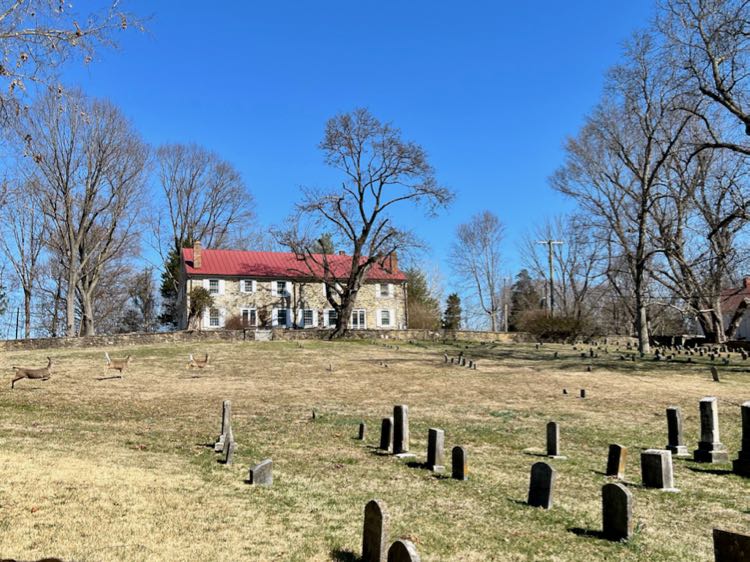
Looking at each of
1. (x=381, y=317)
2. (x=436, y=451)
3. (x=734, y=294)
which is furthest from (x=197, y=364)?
(x=381, y=317)

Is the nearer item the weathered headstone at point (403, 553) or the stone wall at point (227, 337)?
the weathered headstone at point (403, 553)

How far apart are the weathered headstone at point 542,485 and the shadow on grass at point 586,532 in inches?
30.1

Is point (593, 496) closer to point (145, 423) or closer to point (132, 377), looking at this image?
point (145, 423)

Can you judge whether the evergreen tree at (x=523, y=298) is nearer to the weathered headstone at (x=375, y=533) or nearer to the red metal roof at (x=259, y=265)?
the red metal roof at (x=259, y=265)

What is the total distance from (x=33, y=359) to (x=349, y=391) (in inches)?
655

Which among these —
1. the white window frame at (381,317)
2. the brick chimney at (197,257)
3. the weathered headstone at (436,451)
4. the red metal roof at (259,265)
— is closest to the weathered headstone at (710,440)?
the weathered headstone at (436,451)

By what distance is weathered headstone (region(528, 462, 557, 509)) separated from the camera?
7.55m

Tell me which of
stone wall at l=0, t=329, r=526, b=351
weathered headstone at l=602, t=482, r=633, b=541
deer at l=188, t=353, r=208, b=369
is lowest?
weathered headstone at l=602, t=482, r=633, b=541

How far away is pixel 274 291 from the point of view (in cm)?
5603

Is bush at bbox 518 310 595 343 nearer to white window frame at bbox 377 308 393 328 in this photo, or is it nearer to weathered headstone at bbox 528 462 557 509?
white window frame at bbox 377 308 393 328

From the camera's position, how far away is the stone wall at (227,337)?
113ft

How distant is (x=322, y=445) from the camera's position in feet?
38.6

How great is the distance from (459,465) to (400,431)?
203cm

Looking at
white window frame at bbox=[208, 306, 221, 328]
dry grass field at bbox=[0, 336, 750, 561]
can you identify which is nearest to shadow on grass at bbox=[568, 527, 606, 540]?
dry grass field at bbox=[0, 336, 750, 561]
